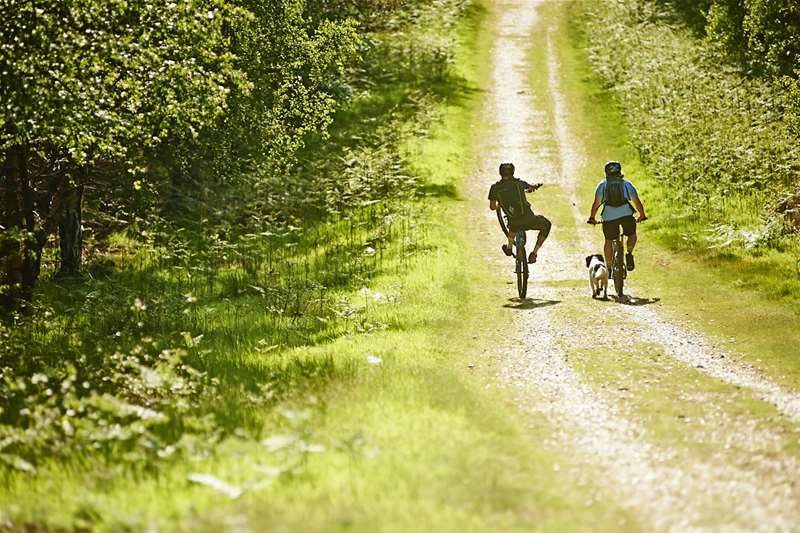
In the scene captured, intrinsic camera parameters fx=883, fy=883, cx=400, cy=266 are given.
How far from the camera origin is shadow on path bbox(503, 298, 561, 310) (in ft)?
51.3

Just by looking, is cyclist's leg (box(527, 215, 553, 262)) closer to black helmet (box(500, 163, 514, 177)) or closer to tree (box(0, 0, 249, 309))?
black helmet (box(500, 163, 514, 177))

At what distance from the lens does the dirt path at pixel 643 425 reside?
6203 millimetres

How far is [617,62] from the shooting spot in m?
40.7

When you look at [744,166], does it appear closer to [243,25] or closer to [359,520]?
[243,25]

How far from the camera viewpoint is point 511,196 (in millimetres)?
16344

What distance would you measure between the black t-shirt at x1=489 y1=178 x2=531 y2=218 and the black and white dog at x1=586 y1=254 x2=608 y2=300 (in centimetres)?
158

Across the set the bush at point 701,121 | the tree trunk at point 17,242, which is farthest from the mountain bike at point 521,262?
the tree trunk at point 17,242

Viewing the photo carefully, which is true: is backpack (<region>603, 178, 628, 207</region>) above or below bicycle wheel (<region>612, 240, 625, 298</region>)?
above

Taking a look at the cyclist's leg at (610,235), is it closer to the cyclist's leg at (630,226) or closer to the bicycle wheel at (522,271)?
the cyclist's leg at (630,226)

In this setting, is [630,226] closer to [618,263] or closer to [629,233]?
[629,233]

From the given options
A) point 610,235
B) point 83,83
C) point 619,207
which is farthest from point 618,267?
point 83,83

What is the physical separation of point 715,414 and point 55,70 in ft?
30.4

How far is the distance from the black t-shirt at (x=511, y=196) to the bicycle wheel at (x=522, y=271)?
707mm

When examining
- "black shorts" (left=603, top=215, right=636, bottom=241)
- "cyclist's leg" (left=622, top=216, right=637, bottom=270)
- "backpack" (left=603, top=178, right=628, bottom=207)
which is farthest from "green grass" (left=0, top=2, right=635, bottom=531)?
"backpack" (left=603, top=178, right=628, bottom=207)
